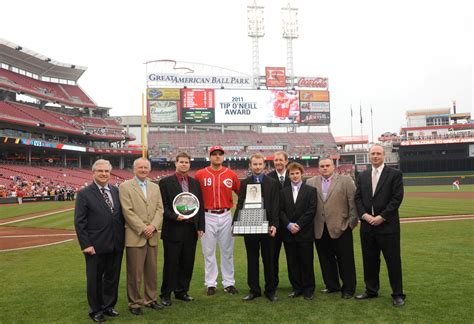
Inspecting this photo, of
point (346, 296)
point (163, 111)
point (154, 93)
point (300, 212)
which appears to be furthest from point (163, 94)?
point (346, 296)

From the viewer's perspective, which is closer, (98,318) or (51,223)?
(98,318)

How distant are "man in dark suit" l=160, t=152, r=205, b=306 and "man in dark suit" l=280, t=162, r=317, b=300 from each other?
1.25 meters

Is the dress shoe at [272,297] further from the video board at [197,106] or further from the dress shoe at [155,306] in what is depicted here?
the video board at [197,106]

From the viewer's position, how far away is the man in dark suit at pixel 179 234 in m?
5.50

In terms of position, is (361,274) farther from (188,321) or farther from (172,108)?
(172,108)

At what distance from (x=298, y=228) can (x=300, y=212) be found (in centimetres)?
24

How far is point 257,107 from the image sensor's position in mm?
61500

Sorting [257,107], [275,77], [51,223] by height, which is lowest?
[51,223]

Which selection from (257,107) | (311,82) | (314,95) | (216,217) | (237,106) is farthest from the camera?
(311,82)

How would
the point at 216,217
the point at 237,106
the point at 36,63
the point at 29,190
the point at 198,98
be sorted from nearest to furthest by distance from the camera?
the point at 216,217
the point at 29,190
the point at 36,63
the point at 198,98
the point at 237,106

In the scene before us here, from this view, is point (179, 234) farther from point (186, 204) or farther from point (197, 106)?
point (197, 106)

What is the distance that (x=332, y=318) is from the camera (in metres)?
4.52

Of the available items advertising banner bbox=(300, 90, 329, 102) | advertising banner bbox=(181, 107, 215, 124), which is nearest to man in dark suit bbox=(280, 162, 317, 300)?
advertising banner bbox=(181, 107, 215, 124)

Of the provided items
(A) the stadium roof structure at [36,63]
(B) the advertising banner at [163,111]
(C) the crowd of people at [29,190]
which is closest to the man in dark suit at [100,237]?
(C) the crowd of people at [29,190]
